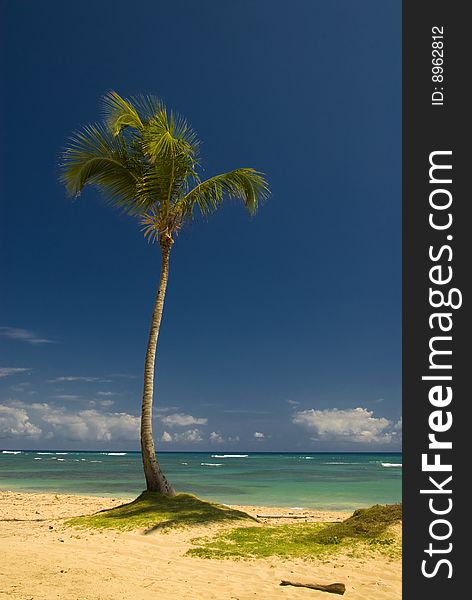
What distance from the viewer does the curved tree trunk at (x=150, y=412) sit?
12.4 metres

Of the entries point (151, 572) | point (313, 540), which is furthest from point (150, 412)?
point (151, 572)

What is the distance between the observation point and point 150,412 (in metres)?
12.6

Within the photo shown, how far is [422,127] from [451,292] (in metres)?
1.79

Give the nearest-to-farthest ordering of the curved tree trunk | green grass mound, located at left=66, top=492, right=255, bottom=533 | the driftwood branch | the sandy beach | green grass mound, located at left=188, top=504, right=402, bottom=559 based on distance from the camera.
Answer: the sandy beach, the driftwood branch, green grass mound, located at left=188, top=504, right=402, bottom=559, green grass mound, located at left=66, top=492, right=255, bottom=533, the curved tree trunk

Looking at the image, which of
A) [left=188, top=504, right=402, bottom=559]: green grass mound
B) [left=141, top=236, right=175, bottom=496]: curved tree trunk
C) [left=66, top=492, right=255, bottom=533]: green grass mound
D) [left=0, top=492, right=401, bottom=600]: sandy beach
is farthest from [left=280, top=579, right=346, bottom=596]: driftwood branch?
[left=141, top=236, right=175, bottom=496]: curved tree trunk

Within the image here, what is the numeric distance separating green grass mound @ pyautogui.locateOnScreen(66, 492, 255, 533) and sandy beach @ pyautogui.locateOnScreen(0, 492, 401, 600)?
2.00 ft

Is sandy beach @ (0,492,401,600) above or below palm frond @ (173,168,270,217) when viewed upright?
below

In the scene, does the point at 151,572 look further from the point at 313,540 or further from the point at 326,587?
the point at 313,540

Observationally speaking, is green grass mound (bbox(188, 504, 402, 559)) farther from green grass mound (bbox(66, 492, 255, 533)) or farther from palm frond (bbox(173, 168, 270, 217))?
palm frond (bbox(173, 168, 270, 217))

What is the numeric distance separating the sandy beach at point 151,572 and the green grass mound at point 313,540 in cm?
34

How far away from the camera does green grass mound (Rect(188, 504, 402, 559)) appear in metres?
8.20

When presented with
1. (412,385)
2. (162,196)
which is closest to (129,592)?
(412,385)

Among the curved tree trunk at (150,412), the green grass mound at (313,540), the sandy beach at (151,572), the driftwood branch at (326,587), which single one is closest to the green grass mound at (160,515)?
the curved tree trunk at (150,412)

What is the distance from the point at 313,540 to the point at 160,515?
339cm
